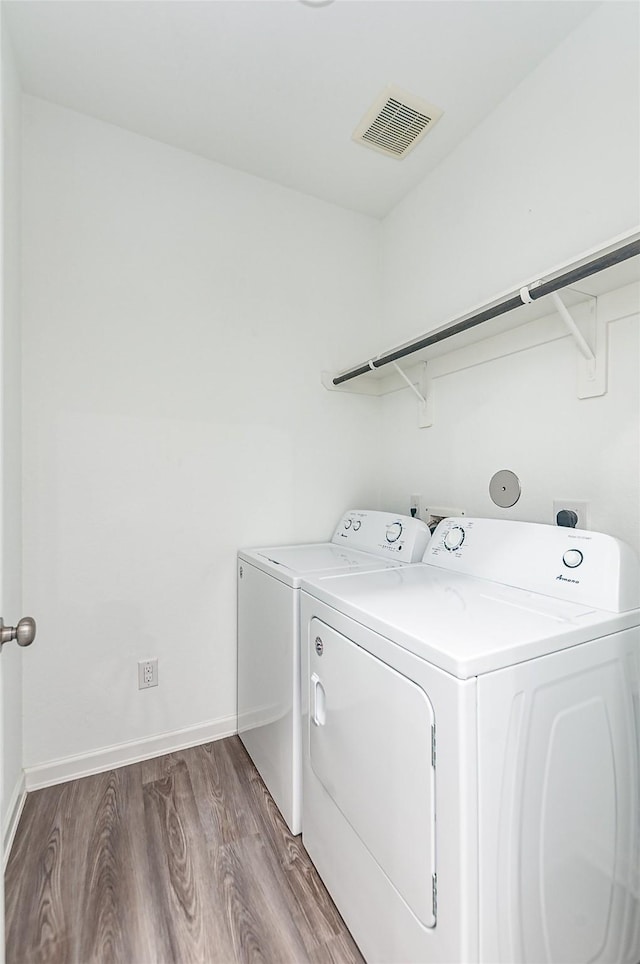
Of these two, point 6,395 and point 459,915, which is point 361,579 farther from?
point 6,395

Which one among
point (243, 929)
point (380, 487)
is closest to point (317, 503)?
point (380, 487)

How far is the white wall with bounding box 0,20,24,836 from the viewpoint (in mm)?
1314

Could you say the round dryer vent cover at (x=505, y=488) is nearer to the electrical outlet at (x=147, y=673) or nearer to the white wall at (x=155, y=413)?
the white wall at (x=155, y=413)

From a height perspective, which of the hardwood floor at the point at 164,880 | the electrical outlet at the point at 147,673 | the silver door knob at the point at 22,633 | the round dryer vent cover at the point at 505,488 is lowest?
the hardwood floor at the point at 164,880

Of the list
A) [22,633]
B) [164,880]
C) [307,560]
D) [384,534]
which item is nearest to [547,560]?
[384,534]

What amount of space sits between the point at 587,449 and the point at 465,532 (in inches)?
18.1

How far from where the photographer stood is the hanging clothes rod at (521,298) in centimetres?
108

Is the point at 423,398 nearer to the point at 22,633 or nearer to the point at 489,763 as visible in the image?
the point at 489,763

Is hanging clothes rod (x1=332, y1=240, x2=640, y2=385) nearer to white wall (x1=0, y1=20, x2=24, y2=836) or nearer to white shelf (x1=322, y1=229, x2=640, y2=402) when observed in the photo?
white shelf (x1=322, y1=229, x2=640, y2=402)

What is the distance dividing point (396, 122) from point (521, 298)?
1053mm

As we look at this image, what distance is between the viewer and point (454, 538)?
1.56 m

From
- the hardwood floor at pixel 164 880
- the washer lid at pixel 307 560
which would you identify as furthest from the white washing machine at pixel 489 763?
the washer lid at pixel 307 560

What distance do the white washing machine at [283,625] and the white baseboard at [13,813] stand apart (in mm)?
797

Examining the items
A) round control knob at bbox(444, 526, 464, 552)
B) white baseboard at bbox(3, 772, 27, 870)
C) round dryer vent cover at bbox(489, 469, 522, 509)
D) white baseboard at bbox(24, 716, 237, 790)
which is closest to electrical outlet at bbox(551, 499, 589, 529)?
round dryer vent cover at bbox(489, 469, 522, 509)
